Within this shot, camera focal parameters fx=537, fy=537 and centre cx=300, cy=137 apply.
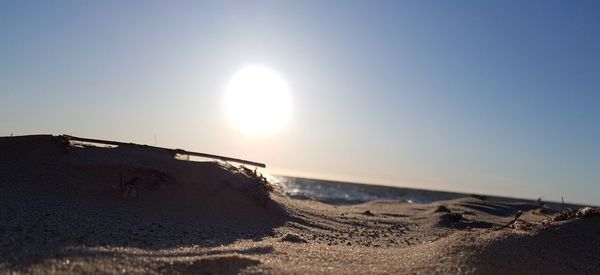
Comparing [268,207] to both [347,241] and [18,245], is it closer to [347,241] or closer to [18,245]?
[347,241]

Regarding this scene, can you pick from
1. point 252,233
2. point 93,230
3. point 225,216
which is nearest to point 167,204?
point 225,216

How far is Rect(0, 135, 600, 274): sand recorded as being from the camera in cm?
489

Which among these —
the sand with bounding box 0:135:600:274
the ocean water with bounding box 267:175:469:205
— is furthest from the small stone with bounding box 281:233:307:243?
the ocean water with bounding box 267:175:469:205

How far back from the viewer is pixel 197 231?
6926 mm

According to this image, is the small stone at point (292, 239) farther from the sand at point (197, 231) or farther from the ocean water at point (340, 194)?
the ocean water at point (340, 194)

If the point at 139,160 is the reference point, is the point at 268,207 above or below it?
below

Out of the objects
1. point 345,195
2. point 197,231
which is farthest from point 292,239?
point 345,195

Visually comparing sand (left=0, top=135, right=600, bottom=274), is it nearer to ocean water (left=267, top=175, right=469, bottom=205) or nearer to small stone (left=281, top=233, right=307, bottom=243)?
small stone (left=281, top=233, right=307, bottom=243)

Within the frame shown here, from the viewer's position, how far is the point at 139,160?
9.16 meters

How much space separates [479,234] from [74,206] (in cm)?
520

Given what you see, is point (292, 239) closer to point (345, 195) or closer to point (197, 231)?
point (197, 231)

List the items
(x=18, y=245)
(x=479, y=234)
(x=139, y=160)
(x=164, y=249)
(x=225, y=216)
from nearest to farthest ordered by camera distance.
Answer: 1. (x=18, y=245)
2. (x=164, y=249)
3. (x=479, y=234)
4. (x=225, y=216)
5. (x=139, y=160)

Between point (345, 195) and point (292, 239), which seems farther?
point (345, 195)

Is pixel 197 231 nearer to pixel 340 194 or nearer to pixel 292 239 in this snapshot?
pixel 292 239
